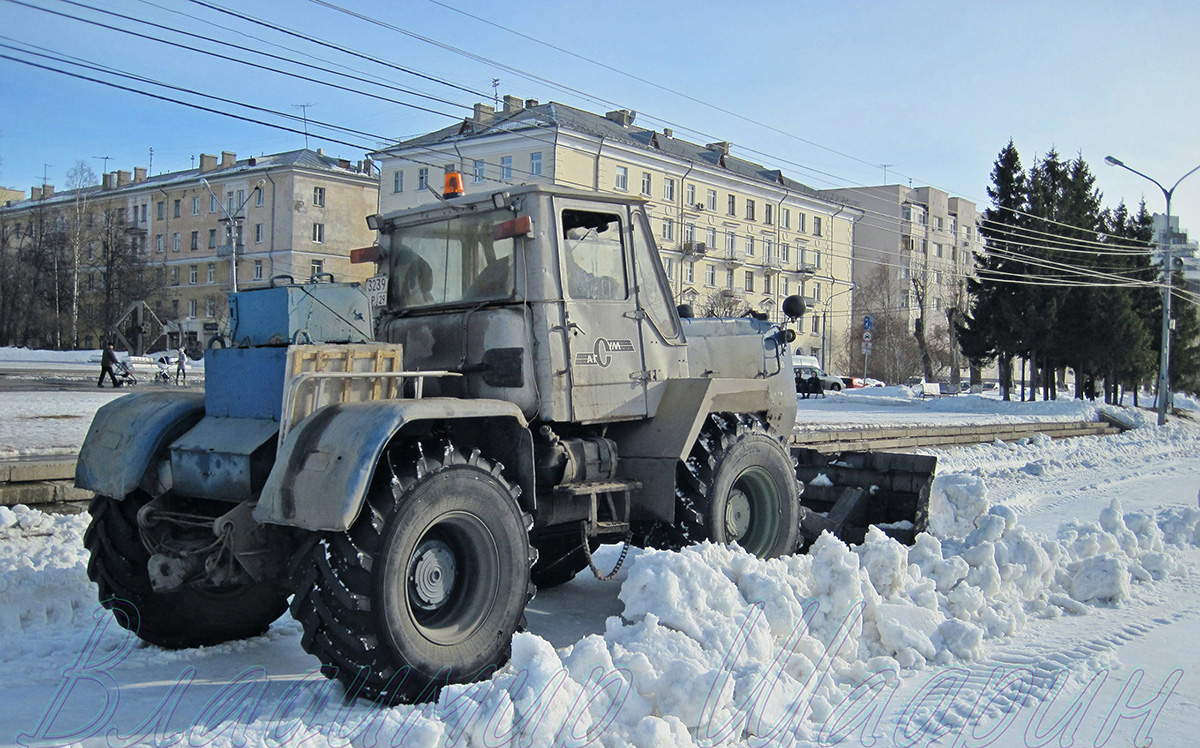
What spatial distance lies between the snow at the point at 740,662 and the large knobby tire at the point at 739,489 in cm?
73

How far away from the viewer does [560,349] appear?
5.60 meters

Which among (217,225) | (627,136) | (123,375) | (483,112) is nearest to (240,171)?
(217,225)

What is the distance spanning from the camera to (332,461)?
4.14m

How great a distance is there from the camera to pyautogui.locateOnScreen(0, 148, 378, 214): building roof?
61719 mm

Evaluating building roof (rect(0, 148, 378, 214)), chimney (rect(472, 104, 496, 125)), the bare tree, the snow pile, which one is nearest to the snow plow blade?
the snow pile

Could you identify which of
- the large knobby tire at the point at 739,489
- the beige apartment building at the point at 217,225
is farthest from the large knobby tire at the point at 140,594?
the beige apartment building at the point at 217,225

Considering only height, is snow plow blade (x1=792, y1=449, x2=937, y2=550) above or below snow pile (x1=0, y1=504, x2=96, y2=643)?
above

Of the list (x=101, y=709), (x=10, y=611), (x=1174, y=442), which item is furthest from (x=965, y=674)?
(x=1174, y=442)

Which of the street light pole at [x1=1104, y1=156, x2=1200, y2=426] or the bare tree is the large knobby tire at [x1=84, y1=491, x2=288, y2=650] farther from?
the bare tree

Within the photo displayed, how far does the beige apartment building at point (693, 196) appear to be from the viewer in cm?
4553

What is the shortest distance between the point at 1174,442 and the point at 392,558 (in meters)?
22.8

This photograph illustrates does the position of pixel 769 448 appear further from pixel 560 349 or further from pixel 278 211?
pixel 278 211

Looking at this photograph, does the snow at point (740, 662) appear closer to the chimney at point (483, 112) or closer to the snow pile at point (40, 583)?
the snow pile at point (40, 583)

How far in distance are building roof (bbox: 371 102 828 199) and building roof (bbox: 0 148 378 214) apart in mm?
15803
